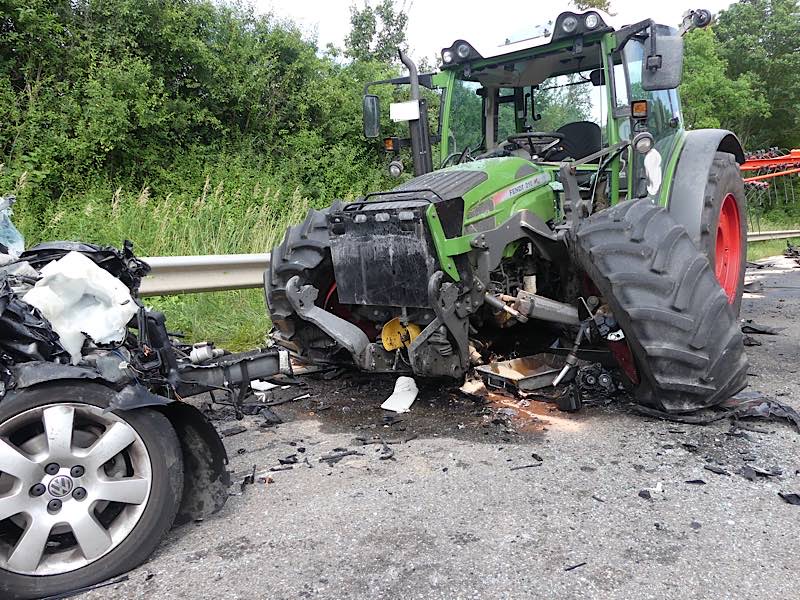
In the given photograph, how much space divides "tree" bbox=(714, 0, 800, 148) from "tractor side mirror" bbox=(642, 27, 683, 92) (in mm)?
32637

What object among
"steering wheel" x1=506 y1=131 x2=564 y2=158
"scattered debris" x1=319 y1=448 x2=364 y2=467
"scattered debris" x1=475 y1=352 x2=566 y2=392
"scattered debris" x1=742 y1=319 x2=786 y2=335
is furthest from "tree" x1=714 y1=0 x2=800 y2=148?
"scattered debris" x1=319 y1=448 x2=364 y2=467

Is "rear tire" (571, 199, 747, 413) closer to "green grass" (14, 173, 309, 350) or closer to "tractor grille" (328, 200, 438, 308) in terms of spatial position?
"tractor grille" (328, 200, 438, 308)

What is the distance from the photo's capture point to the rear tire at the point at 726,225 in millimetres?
5066

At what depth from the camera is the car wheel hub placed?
8.16 ft

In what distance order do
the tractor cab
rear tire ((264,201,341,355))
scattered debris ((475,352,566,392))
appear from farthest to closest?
rear tire ((264,201,341,355)) < the tractor cab < scattered debris ((475,352,566,392))

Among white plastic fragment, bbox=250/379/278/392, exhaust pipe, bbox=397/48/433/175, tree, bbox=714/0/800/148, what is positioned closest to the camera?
white plastic fragment, bbox=250/379/278/392

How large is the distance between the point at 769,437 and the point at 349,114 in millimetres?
13064

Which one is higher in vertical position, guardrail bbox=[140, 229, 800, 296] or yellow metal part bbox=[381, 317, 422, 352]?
guardrail bbox=[140, 229, 800, 296]

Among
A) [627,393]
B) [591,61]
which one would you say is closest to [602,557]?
[627,393]

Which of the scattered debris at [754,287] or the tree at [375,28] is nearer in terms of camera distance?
the scattered debris at [754,287]

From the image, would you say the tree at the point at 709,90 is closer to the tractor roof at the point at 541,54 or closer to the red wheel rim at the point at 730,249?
the red wheel rim at the point at 730,249

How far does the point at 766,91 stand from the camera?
32.7m

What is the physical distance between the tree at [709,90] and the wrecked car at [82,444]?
26707 millimetres

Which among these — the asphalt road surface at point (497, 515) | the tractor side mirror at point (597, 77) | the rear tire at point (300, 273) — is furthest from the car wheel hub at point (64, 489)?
the tractor side mirror at point (597, 77)
